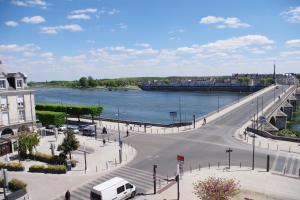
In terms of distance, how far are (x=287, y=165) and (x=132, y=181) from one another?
1669 cm

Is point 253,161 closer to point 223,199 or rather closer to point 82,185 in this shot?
point 223,199

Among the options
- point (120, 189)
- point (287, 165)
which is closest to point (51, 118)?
point (120, 189)

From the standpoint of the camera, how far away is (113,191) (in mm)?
22891

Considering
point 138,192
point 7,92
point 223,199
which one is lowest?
point 138,192

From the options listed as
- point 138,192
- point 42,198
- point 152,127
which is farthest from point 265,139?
point 42,198

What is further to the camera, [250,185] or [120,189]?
[250,185]

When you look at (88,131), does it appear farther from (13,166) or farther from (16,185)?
(16,185)

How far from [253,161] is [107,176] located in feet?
49.6

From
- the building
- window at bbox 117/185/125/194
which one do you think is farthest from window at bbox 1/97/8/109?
window at bbox 117/185/125/194

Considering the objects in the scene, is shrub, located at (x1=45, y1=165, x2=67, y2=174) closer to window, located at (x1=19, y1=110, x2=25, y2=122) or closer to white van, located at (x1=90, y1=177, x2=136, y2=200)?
white van, located at (x1=90, y1=177, x2=136, y2=200)

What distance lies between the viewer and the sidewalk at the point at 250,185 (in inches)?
945

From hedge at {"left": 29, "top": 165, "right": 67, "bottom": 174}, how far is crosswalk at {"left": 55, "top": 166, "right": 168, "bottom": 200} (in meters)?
4.48

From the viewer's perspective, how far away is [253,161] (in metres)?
30.9

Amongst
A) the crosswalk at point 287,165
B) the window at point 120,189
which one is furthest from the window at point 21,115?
the crosswalk at point 287,165
